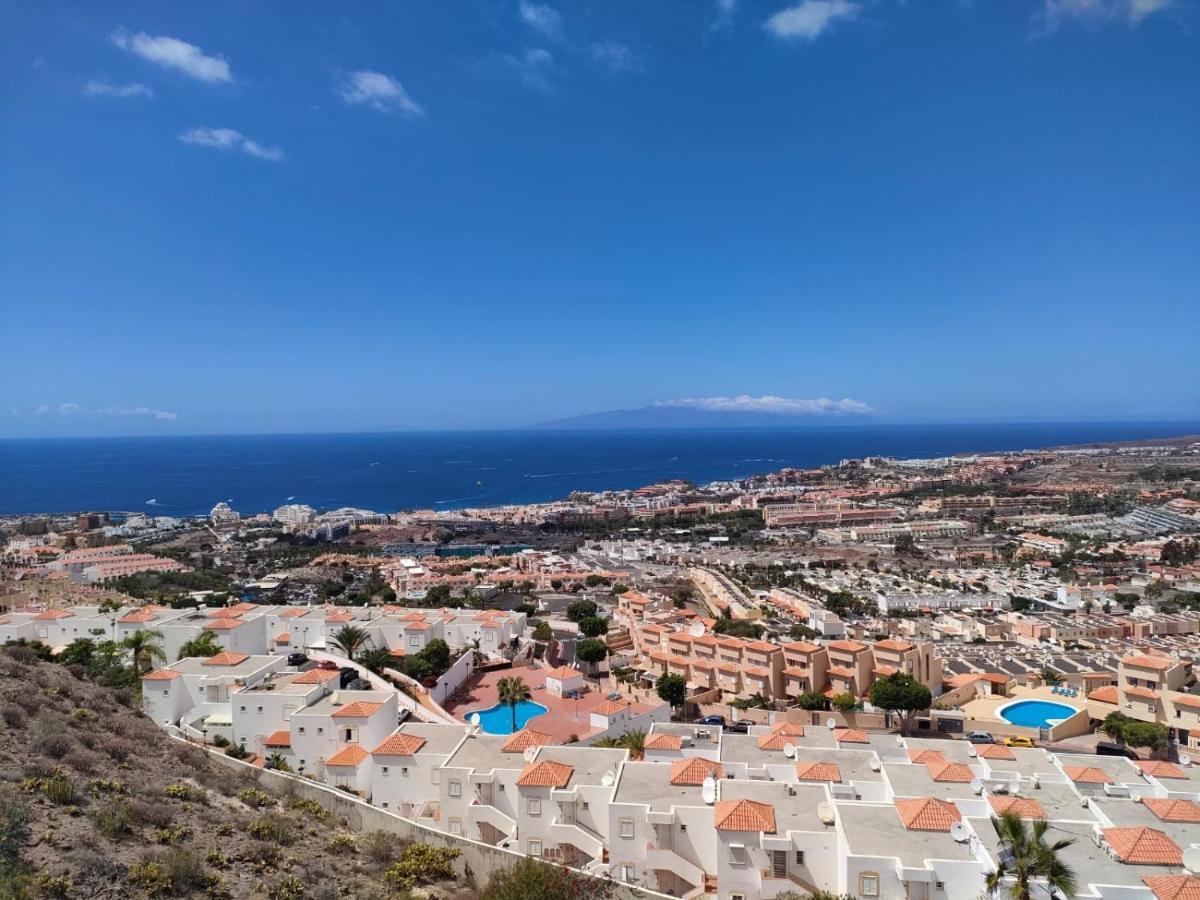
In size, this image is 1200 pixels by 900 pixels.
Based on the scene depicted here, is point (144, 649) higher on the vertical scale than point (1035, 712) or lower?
higher

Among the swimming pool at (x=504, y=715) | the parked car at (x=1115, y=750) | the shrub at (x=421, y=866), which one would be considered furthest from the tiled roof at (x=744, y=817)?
the parked car at (x=1115, y=750)

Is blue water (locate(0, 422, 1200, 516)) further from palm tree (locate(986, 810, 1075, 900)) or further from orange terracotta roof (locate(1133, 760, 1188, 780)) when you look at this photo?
palm tree (locate(986, 810, 1075, 900))

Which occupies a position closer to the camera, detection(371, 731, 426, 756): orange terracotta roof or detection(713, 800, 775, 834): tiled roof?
detection(713, 800, 775, 834): tiled roof

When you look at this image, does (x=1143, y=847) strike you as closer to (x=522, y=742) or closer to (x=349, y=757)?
(x=522, y=742)

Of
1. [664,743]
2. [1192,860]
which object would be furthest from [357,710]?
[1192,860]

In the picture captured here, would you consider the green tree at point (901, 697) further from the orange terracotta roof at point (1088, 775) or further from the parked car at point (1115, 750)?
the orange terracotta roof at point (1088, 775)

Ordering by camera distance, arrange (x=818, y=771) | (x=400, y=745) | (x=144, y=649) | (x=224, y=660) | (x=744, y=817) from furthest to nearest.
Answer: (x=144, y=649) < (x=224, y=660) < (x=400, y=745) < (x=818, y=771) < (x=744, y=817)

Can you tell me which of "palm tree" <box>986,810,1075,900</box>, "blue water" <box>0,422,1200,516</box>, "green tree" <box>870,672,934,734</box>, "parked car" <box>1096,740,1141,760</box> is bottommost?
"blue water" <box>0,422,1200,516</box>

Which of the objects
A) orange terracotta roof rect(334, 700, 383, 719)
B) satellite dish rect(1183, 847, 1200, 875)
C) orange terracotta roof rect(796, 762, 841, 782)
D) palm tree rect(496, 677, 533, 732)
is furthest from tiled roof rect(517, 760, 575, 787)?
satellite dish rect(1183, 847, 1200, 875)
